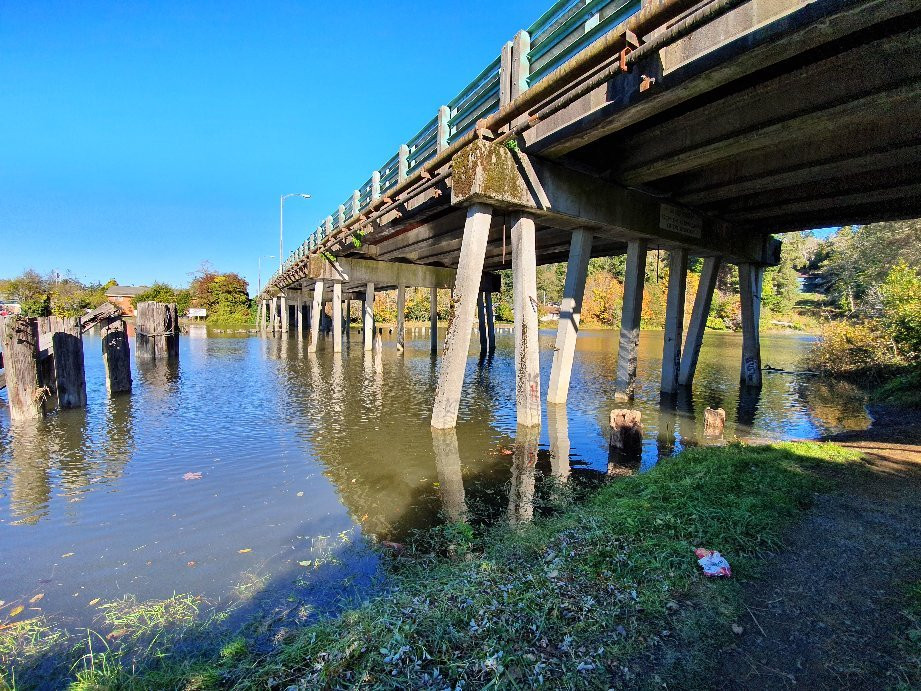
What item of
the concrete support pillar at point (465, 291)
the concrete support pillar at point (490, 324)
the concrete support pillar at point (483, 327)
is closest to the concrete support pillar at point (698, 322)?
the concrete support pillar at point (465, 291)

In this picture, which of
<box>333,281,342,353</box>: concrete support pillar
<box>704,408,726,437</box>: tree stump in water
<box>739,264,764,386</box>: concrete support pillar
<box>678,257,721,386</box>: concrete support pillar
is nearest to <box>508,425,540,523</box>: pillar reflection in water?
<box>704,408,726,437</box>: tree stump in water

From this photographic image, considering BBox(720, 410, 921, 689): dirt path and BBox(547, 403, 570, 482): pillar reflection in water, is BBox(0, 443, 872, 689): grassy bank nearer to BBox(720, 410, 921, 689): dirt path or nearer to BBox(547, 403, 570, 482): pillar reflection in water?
BBox(720, 410, 921, 689): dirt path

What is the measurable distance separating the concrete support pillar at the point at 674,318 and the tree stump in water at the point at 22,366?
1409 centimetres

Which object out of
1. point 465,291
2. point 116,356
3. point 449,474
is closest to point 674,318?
point 465,291

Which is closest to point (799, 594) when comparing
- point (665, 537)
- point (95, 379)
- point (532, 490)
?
point (665, 537)

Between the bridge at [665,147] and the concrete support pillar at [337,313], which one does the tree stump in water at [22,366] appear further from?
the concrete support pillar at [337,313]

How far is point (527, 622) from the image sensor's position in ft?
8.34

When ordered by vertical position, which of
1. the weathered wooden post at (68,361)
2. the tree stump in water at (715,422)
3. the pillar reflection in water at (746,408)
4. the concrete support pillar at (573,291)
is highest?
the concrete support pillar at (573,291)

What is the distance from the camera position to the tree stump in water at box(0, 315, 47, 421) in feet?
27.0

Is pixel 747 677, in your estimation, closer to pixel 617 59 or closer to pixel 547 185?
pixel 617 59

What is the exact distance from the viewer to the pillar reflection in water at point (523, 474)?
190 inches

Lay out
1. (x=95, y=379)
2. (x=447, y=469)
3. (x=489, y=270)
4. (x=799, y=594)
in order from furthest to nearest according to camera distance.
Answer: (x=489, y=270)
(x=95, y=379)
(x=447, y=469)
(x=799, y=594)

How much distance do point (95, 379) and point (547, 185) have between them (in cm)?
1532

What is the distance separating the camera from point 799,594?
9.24ft
